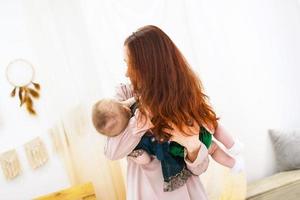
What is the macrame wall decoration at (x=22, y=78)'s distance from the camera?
2.22 m

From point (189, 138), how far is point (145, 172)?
0.23 m

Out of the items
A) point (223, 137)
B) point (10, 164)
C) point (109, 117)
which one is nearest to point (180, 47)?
point (223, 137)

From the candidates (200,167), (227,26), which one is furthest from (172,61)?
(227,26)

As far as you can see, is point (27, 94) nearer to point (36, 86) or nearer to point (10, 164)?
point (36, 86)

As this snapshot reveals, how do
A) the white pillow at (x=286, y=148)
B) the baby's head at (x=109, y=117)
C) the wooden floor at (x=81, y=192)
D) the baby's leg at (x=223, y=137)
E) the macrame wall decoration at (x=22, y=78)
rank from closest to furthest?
1. the baby's head at (x=109, y=117)
2. the baby's leg at (x=223, y=137)
3. the wooden floor at (x=81, y=192)
4. the macrame wall decoration at (x=22, y=78)
5. the white pillow at (x=286, y=148)

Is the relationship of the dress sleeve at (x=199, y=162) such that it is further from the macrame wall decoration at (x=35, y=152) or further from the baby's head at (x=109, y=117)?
the macrame wall decoration at (x=35, y=152)

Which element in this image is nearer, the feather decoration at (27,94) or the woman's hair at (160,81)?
the woman's hair at (160,81)

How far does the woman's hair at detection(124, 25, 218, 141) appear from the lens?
1311 mm

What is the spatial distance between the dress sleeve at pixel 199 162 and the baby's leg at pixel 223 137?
0.43ft

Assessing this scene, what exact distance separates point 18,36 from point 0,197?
3.08 ft

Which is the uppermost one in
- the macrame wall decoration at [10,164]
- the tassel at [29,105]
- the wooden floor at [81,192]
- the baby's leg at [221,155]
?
the tassel at [29,105]

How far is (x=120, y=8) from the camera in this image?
2154mm

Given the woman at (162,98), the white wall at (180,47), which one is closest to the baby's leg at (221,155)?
the woman at (162,98)

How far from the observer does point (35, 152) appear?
2.26 m
